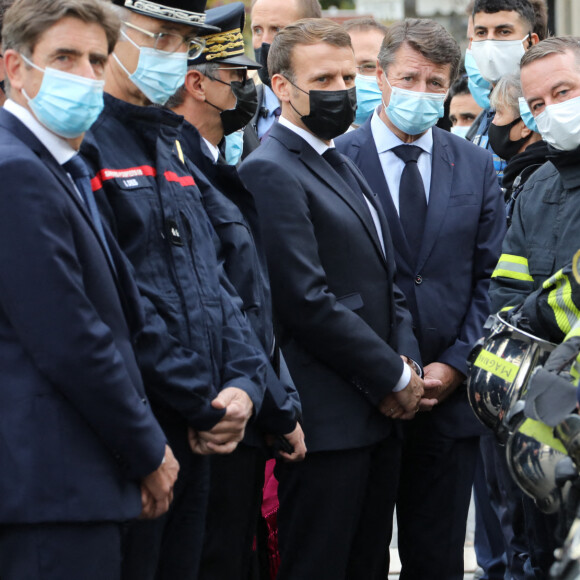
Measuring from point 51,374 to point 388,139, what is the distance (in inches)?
94.8

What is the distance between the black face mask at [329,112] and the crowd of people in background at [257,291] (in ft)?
0.03

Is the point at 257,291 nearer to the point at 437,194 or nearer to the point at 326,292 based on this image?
the point at 326,292

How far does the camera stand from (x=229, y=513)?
3660 mm

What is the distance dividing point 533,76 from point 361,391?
141cm

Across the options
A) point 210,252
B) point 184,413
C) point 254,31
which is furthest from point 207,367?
point 254,31

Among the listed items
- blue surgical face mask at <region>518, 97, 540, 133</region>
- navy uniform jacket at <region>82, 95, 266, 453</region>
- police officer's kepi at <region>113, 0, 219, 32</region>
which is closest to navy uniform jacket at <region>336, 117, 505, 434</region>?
blue surgical face mask at <region>518, 97, 540, 133</region>

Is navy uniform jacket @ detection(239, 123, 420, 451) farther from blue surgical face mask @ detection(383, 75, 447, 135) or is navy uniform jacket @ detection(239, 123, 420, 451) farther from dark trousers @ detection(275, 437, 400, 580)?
blue surgical face mask @ detection(383, 75, 447, 135)

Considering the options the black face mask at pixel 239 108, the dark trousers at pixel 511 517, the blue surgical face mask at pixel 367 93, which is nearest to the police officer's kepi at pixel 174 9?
the black face mask at pixel 239 108

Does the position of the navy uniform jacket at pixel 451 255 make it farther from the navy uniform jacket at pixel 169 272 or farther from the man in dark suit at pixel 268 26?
the navy uniform jacket at pixel 169 272

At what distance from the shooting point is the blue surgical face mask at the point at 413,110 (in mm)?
4594

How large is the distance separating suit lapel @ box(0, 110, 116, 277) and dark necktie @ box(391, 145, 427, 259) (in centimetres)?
192

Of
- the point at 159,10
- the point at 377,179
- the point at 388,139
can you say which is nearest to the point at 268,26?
the point at 388,139

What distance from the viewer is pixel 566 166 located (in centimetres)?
406

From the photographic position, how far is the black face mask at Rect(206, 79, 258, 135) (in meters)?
4.10
